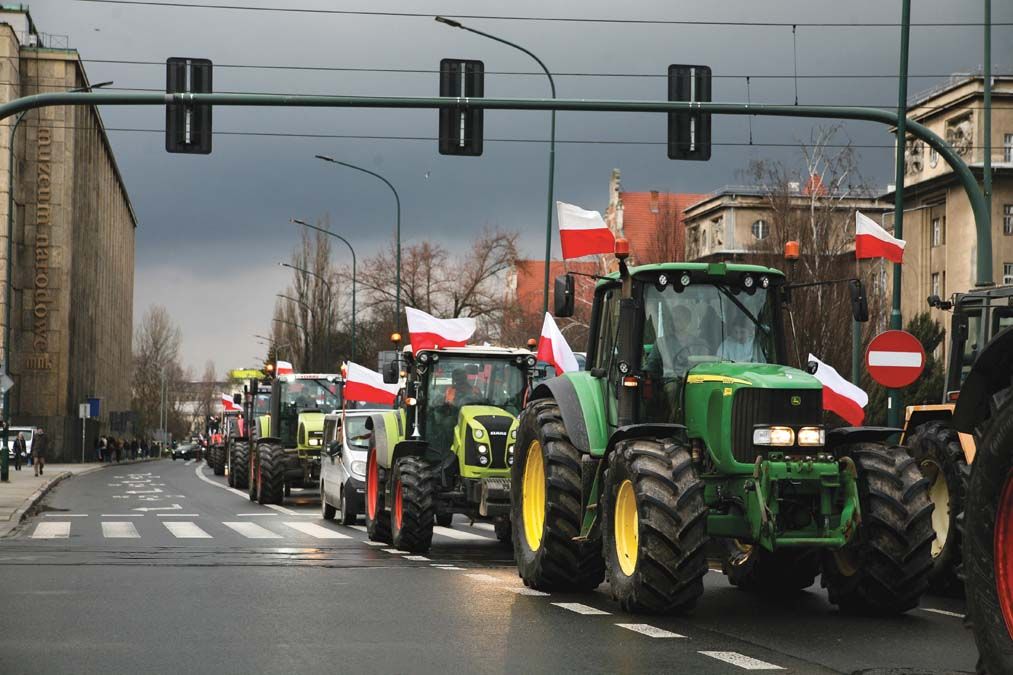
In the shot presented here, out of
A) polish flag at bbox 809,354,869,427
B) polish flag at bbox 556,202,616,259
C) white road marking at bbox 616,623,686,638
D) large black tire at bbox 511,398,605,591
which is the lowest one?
white road marking at bbox 616,623,686,638

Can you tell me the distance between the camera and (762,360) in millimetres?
12359

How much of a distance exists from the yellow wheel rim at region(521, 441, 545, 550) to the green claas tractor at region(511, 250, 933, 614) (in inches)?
6.8

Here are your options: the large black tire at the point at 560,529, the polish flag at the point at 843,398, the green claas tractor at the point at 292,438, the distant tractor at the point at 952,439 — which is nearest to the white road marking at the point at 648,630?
the large black tire at the point at 560,529

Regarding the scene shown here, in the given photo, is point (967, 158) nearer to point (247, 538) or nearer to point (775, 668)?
point (247, 538)

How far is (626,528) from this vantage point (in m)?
11.6

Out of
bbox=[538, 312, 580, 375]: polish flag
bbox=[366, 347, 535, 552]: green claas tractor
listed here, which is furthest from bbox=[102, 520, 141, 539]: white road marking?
bbox=[538, 312, 580, 375]: polish flag

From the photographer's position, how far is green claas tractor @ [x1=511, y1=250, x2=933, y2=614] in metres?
11.0

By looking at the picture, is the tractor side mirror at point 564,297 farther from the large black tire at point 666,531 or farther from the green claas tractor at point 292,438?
the green claas tractor at point 292,438

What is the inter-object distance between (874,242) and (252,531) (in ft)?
31.8

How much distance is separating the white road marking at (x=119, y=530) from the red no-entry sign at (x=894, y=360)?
33.2ft

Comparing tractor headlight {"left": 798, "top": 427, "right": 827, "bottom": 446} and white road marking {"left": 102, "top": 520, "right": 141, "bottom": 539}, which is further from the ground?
tractor headlight {"left": 798, "top": 427, "right": 827, "bottom": 446}

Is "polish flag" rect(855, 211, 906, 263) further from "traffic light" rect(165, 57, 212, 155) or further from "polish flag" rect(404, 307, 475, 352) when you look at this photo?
"traffic light" rect(165, 57, 212, 155)

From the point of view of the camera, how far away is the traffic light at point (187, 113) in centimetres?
2141

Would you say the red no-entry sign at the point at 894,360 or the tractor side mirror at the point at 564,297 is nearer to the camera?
the tractor side mirror at the point at 564,297
